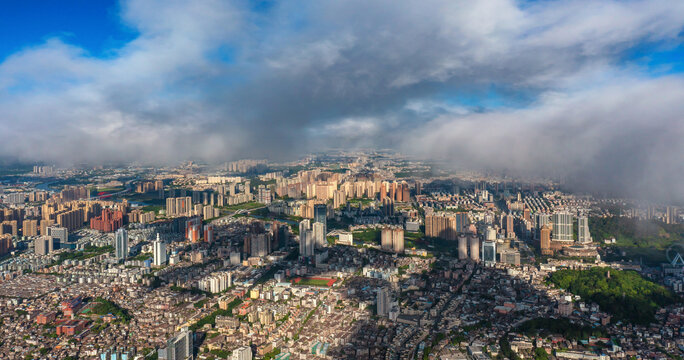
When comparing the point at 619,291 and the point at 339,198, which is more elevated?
the point at 339,198

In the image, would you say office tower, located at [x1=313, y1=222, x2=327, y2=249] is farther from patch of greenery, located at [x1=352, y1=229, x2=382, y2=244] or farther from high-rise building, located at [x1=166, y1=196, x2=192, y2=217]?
high-rise building, located at [x1=166, y1=196, x2=192, y2=217]

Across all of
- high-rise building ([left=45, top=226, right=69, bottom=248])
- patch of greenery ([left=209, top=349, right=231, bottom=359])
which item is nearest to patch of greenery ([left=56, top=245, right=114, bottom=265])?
high-rise building ([left=45, top=226, right=69, bottom=248])

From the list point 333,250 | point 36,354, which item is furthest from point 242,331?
point 333,250

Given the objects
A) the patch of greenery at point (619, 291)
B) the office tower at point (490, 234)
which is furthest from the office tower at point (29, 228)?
the patch of greenery at point (619, 291)

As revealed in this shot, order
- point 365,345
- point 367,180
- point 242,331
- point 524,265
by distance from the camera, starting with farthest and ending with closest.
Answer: point 367,180
point 524,265
point 242,331
point 365,345

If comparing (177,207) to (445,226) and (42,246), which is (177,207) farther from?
(445,226)

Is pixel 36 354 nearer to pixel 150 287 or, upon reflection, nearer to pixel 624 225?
pixel 150 287

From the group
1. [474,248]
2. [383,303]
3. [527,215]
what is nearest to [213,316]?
[383,303]
